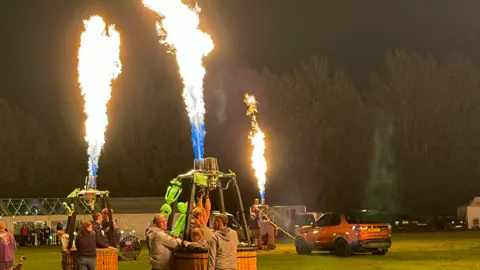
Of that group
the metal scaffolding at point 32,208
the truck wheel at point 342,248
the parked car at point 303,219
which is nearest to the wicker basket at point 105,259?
the truck wheel at point 342,248

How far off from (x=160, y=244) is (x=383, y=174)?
42.5m

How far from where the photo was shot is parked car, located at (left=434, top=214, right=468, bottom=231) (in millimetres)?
44125

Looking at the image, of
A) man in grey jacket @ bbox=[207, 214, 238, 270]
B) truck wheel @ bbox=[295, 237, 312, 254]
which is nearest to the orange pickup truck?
truck wheel @ bbox=[295, 237, 312, 254]

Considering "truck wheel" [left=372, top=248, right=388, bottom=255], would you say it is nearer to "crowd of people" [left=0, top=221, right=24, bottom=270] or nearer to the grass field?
the grass field

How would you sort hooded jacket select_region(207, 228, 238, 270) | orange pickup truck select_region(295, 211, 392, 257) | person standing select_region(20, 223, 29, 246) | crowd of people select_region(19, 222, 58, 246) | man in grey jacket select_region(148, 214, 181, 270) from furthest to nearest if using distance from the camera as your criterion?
crowd of people select_region(19, 222, 58, 246) → person standing select_region(20, 223, 29, 246) → orange pickup truck select_region(295, 211, 392, 257) → man in grey jacket select_region(148, 214, 181, 270) → hooded jacket select_region(207, 228, 238, 270)

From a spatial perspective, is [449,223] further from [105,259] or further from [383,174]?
[105,259]

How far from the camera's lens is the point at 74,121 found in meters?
53.0

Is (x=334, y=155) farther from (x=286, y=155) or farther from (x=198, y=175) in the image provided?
(x=198, y=175)

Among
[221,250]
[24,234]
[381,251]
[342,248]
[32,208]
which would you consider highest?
[32,208]

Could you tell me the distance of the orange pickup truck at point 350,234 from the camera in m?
21.7

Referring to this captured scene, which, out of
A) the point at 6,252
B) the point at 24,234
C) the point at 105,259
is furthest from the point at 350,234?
the point at 24,234

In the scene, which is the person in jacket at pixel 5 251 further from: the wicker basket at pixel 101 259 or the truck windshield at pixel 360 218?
the truck windshield at pixel 360 218

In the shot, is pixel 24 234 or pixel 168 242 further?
pixel 24 234

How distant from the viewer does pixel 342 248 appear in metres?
22.2
